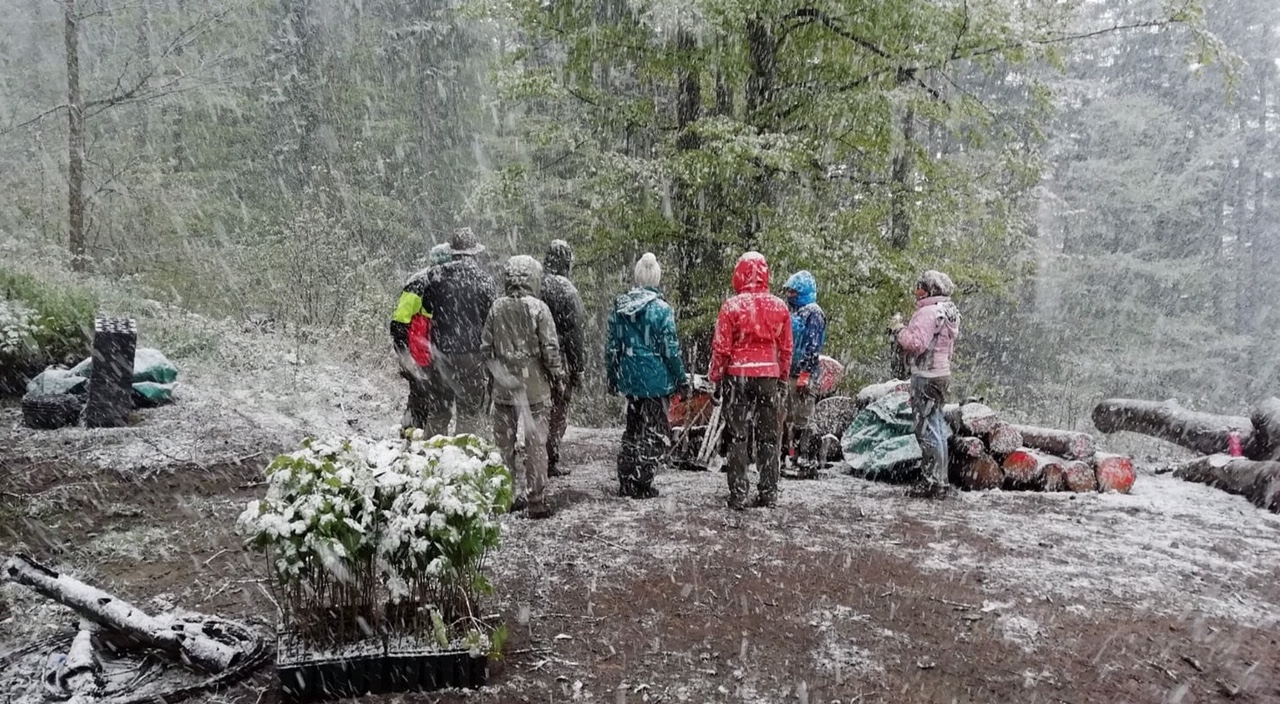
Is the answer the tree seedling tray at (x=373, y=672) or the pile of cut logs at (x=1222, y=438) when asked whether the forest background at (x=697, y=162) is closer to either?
the pile of cut logs at (x=1222, y=438)

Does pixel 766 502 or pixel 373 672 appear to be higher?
pixel 373 672

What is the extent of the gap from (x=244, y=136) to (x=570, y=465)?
17.3 metres

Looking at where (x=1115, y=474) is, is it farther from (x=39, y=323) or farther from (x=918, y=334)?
(x=39, y=323)

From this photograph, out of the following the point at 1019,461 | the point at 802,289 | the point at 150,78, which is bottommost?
the point at 1019,461

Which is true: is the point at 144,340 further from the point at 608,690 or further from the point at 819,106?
the point at 608,690

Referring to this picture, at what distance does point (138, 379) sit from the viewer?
29.4 ft

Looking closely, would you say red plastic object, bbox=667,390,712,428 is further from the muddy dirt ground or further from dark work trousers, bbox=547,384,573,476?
dark work trousers, bbox=547,384,573,476

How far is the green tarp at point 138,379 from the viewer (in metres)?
8.16

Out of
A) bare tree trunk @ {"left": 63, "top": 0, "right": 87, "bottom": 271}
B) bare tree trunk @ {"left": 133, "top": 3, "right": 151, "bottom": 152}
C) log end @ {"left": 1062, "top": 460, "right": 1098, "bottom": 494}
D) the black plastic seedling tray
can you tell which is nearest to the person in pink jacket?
log end @ {"left": 1062, "top": 460, "right": 1098, "bottom": 494}

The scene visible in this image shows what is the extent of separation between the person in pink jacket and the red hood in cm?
140

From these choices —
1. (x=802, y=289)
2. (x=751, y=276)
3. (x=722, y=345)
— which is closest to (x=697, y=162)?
(x=802, y=289)

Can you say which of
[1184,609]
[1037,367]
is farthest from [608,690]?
[1037,367]

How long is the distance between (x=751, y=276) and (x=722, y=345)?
0.57 m

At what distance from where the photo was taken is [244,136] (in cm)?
2089
